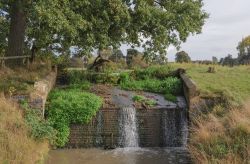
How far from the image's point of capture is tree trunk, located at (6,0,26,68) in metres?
24.1

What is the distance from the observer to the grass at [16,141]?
1248 cm

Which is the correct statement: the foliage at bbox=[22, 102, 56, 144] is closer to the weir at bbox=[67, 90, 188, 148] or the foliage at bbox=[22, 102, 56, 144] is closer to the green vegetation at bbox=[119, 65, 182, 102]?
the weir at bbox=[67, 90, 188, 148]

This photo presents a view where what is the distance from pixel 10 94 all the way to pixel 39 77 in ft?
11.9

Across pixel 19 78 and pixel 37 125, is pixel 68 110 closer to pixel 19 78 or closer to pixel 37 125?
pixel 19 78

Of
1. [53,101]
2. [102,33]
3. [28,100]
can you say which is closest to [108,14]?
[102,33]

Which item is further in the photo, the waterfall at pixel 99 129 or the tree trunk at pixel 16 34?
the tree trunk at pixel 16 34

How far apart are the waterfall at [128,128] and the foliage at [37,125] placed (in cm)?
336

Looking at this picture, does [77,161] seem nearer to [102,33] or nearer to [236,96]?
[236,96]

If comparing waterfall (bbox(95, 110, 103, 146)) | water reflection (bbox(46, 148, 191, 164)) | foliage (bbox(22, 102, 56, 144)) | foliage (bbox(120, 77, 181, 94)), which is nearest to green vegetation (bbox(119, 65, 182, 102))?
foliage (bbox(120, 77, 181, 94))

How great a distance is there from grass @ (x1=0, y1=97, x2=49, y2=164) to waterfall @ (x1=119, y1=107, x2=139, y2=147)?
15.3 feet

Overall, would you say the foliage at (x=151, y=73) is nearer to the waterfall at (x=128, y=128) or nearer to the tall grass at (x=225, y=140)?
the waterfall at (x=128, y=128)

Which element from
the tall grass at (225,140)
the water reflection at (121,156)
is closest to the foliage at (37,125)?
the water reflection at (121,156)

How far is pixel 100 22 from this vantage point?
2278 centimetres

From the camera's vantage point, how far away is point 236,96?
62.4ft
